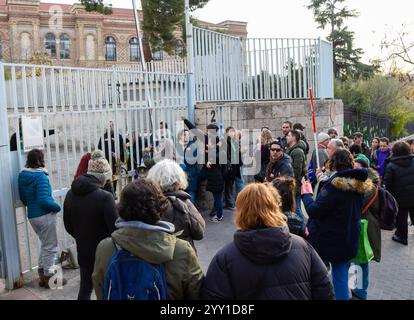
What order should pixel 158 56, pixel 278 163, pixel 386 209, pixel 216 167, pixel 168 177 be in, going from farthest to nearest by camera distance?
pixel 158 56, pixel 216 167, pixel 278 163, pixel 386 209, pixel 168 177

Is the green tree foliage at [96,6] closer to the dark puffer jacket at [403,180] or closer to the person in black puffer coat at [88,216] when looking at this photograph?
the dark puffer jacket at [403,180]

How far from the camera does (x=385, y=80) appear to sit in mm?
22688

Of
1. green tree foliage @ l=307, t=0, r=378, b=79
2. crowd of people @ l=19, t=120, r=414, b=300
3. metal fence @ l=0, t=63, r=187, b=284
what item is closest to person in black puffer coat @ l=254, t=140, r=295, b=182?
crowd of people @ l=19, t=120, r=414, b=300

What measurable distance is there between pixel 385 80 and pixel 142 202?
2305cm

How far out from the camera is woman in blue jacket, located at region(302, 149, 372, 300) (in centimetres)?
384

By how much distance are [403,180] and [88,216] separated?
4.94 m

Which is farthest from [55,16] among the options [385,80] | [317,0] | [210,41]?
[210,41]

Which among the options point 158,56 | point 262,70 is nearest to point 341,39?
point 158,56

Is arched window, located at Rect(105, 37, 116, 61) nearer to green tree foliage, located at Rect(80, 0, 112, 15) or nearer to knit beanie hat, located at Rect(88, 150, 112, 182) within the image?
green tree foliage, located at Rect(80, 0, 112, 15)

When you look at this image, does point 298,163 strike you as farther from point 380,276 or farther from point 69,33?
point 69,33

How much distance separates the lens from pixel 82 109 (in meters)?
6.12

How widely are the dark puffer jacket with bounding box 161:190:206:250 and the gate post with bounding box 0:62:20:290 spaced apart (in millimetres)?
2435
